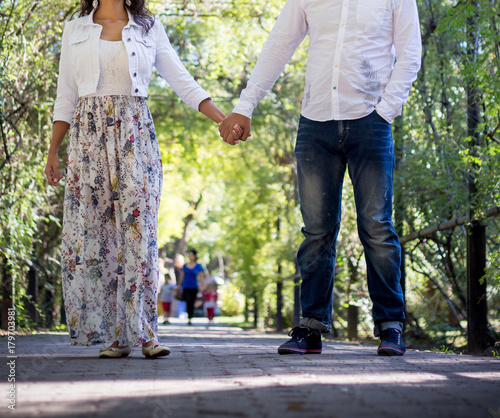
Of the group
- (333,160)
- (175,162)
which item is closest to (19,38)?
(333,160)

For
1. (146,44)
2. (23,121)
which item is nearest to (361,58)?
(146,44)

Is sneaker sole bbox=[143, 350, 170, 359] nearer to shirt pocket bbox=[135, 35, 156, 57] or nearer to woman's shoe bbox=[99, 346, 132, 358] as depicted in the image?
woman's shoe bbox=[99, 346, 132, 358]

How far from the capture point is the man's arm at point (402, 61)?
14.3ft

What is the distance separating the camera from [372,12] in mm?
4469

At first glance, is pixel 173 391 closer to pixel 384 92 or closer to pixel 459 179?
pixel 384 92

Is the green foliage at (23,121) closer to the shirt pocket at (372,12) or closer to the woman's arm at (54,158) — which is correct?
the woman's arm at (54,158)

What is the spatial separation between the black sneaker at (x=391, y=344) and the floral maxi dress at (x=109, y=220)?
1345 mm

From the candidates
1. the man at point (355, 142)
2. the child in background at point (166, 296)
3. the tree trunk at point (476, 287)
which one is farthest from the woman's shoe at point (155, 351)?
the child in background at point (166, 296)

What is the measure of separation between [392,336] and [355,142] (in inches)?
46.2

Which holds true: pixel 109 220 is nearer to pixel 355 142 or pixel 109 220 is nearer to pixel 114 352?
pixel 114 352

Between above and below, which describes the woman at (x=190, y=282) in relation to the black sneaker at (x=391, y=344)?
above

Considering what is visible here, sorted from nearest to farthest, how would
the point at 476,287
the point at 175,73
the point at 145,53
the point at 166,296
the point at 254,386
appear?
the point at 254,386, the point at 145,53, the point at 175,73, the point at 476,287, the point at 166,296

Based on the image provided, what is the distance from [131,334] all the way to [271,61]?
2.09 meters

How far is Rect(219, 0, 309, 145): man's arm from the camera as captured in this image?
4.84 meters
